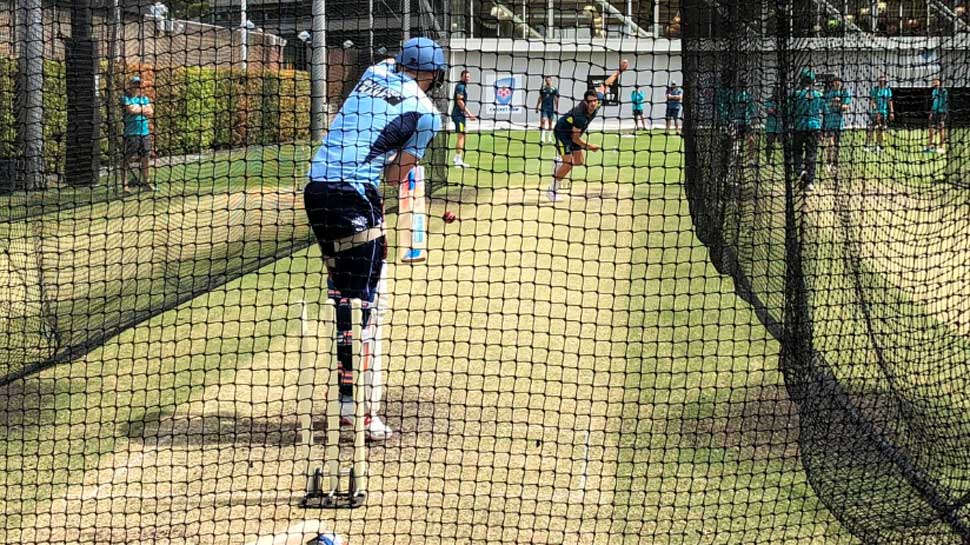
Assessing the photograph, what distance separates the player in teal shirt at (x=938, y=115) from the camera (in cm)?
535

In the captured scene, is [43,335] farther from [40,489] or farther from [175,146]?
[175,146]

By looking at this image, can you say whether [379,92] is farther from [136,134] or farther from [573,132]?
[573,132]

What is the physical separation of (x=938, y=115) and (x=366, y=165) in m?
2.86

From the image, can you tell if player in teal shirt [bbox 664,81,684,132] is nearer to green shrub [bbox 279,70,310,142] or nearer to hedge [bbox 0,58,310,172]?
hedge [bbox 0,58,310,172]

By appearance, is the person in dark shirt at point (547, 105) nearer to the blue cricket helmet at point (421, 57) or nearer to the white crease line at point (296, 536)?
the blue cricket helmet at point (421, 57)

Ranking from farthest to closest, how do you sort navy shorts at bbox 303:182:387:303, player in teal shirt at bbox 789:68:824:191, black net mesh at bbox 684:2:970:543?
player in teal shirt at bbox 789:68:824:191
navy shorts at bbox 303:182:387:303
black net mesh at bbox 684:2:970:543

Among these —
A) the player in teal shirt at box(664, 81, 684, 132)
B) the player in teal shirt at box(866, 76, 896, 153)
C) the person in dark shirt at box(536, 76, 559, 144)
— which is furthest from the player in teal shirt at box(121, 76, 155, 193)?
the player in teal shirt at box(866, 76, 896, 153)

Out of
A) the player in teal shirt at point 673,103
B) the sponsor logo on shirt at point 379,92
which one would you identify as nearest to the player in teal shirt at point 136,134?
the player in teal shirt at point 673,103

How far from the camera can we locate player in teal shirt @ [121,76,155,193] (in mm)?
10164

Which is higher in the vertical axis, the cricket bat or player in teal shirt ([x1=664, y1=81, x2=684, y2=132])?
player in teal shirt ([x1=664, y1=81, x2=684, y2=132])

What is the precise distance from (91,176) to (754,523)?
256 inches

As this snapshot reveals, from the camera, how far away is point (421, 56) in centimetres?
520

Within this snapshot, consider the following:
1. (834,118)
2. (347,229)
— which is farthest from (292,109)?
(347,229)

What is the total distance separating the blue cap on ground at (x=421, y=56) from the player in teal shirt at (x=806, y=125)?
1.88 m
